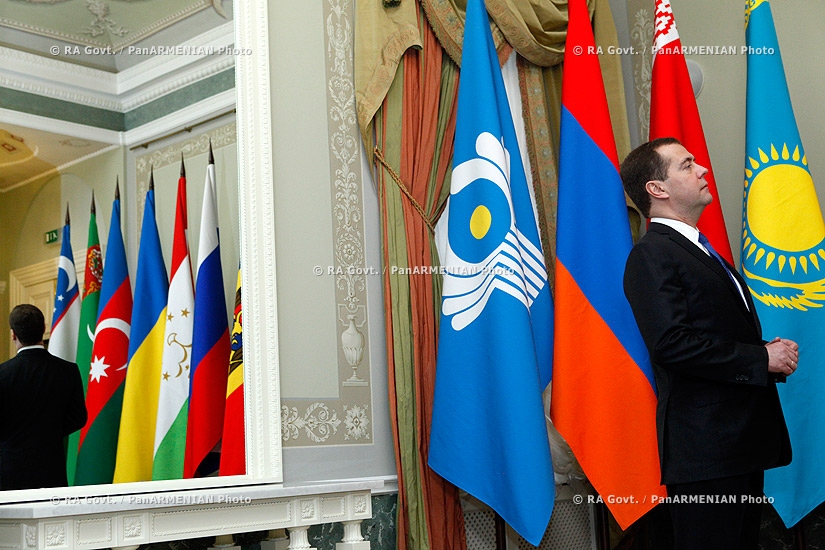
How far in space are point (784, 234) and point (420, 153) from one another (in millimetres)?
1258

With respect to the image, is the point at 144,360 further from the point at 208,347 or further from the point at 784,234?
the point at 784,234

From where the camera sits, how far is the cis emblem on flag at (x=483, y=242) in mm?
2930

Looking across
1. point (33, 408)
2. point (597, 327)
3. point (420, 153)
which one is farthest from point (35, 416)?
point (597, 327)

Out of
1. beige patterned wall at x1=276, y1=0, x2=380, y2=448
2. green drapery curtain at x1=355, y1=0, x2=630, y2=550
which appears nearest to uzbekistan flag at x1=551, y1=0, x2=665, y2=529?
green drapery curtain at x1=355, y1=0, x2=630, y2=550

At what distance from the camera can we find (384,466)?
286cm

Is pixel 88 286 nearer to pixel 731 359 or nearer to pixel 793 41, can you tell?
pixel 731 359

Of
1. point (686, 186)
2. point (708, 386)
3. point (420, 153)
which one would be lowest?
point (708, 386)

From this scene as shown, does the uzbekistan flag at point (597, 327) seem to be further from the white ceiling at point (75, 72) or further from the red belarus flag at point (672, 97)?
the white ceiling at point (75, 72)

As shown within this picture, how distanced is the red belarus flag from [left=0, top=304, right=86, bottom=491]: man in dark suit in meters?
2.21

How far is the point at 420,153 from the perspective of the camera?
3117 millimetres

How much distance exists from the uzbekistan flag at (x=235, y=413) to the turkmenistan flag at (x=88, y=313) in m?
0.46

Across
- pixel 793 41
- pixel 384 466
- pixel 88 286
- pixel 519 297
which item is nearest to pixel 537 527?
pixel 384 466

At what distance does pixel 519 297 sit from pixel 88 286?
136cm

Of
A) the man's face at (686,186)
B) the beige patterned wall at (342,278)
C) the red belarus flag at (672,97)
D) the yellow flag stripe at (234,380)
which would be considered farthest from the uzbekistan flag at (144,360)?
the red belarus flag at (672,97)
